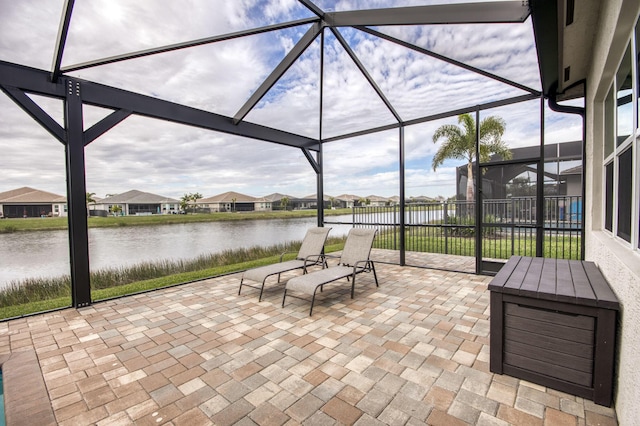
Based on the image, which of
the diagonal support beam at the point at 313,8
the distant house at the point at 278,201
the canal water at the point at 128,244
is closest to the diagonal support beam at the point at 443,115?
the canal water at the point at 128,244

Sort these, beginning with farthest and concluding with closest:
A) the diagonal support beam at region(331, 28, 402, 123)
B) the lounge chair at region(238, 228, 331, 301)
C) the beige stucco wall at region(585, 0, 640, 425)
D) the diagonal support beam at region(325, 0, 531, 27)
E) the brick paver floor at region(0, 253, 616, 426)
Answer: the lounge chair at region(238, 228, 331, 301) < the diagonal support beam at region(331, 28, 402, 123) < the diagonal support beam at region(325, 0, 531, 27) < the brick paver floor at region(0, 253, 616, 426) < the beige stucco wall at region(585, 0, 640, 425)

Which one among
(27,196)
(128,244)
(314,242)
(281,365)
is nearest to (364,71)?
(314,242)

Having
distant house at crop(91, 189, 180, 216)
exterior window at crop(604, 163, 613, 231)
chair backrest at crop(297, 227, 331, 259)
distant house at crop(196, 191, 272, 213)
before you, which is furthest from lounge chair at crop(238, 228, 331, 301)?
distant house at crop(196, 191, 272, 213)

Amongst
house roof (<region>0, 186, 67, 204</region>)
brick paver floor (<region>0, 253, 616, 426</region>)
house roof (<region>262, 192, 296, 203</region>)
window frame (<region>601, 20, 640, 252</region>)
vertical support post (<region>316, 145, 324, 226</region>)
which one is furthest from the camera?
house roof (<region>262, 192, 296, 203</region>)

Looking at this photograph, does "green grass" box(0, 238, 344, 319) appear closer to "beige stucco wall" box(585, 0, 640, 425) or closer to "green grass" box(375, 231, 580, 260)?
"green grass" box(375, 231, 580, 260)

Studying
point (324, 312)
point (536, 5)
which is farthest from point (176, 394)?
point (536, 5)

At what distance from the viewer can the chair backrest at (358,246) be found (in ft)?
15.9

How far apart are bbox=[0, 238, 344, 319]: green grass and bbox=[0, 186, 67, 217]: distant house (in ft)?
4.01

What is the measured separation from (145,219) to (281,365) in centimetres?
1285

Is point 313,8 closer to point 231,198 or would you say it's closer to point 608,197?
point 608,197

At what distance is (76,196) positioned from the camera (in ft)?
12.6

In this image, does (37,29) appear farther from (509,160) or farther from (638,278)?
(509,160)

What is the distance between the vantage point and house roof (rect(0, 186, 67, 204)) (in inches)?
177

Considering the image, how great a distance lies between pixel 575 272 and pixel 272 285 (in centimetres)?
406
